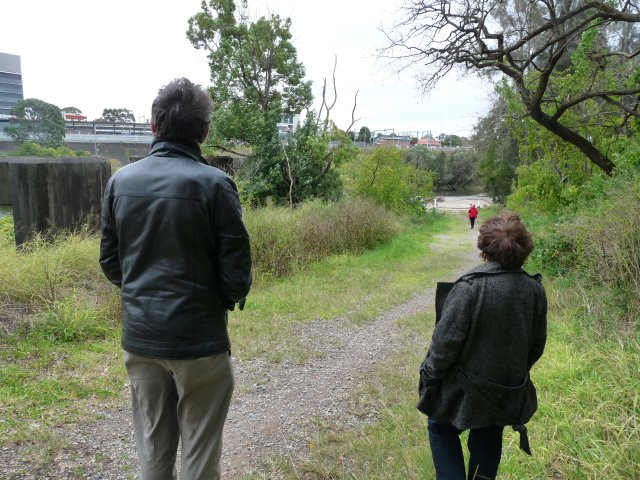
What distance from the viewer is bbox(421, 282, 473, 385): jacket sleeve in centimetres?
211

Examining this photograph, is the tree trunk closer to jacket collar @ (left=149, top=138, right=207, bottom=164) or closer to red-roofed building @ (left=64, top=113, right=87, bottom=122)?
jacket collar @ (left=149, top=138, right=207, bottom=164)

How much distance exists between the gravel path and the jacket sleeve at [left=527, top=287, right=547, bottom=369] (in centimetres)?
192

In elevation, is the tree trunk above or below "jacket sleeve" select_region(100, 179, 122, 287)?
above

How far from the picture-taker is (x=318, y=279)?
963 centimetres

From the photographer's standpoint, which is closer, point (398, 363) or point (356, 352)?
point (398, 363)

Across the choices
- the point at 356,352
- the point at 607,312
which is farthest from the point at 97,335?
the point at 607,312

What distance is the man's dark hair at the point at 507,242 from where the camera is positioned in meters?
2.11

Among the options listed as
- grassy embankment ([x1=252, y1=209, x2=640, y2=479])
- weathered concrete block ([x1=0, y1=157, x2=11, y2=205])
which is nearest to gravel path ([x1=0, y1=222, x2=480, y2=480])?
grassy embankment ([x1=252, y1=209, x2=640, y2=479])

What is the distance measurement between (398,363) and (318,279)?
4.47 metres

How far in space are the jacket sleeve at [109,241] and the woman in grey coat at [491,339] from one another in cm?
156

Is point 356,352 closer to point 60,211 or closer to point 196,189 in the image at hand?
point 196,189

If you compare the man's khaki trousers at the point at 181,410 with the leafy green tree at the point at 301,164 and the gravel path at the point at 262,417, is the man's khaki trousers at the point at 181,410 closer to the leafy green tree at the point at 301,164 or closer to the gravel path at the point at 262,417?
the gravel path at the point at 262,417

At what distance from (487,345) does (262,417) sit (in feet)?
8.30

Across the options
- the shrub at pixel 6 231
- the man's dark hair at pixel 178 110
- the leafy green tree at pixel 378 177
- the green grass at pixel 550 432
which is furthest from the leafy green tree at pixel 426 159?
the man's dark hair at pixel 178 110
